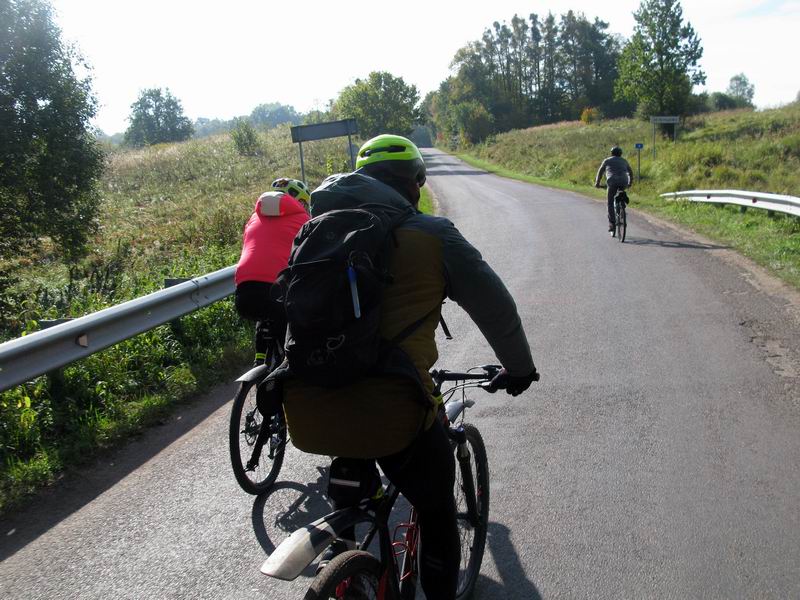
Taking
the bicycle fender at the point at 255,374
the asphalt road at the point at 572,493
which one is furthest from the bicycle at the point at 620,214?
the bicycle fender at the point at 255,374

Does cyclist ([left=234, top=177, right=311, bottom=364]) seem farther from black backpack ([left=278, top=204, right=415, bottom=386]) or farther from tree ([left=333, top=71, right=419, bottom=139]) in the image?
tree ([left=333, top=71, right=419, bottom=139])

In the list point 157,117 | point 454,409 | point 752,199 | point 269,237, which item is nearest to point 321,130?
point 269,237

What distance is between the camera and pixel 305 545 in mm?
2141

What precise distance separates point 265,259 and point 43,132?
14357 mm

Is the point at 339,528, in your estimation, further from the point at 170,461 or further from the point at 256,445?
the point at 170,461

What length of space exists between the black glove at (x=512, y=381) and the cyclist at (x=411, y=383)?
6.9 inches

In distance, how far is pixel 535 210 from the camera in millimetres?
21438

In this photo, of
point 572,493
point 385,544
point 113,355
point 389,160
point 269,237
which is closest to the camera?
point 385,544

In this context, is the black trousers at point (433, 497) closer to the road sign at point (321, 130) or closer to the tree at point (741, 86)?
the road sign at point (321, 130)

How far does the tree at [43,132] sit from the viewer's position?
50.8ft

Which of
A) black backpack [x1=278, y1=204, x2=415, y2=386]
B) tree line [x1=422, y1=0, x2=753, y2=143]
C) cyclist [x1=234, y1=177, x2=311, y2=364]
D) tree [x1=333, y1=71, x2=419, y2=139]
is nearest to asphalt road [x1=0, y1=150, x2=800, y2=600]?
cyclist [x1=234, y1=177, x2=311, y2=364]

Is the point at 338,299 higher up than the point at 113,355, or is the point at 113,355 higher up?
the point at 338,299

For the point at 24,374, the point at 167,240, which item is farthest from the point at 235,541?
the point at 167,240

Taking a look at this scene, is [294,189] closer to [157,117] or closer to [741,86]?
[157,117]
